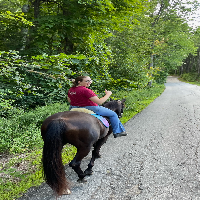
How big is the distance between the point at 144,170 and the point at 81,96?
206 cm

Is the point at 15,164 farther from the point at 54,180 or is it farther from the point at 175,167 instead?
the point at 175,167

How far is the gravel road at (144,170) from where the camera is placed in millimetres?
2736

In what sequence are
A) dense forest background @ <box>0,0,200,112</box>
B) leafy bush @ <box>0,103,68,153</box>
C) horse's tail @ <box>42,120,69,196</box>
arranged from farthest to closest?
dense forest background @ <box>0,0,200,112</box>, leafy bush @ <box>0,103,68,153</box>, horse's tail @ <box>42,120,69,196</box>

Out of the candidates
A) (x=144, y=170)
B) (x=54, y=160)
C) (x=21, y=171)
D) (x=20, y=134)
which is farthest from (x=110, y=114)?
(x=20, y=134)

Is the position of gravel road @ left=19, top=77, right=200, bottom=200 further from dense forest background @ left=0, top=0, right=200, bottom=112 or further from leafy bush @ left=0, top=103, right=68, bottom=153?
dense forest background @ left=0, top=0, right=200, bottom=112

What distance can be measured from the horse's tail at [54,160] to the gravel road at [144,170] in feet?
1.11

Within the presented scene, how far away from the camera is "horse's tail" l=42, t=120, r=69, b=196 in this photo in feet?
8.13

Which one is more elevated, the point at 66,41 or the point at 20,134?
the point at 66,41

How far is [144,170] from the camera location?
11.4ft

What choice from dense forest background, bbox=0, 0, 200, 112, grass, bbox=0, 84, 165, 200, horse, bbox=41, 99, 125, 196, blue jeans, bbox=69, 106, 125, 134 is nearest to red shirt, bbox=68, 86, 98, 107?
blue jeans, bbox=69, 106, 125, 134

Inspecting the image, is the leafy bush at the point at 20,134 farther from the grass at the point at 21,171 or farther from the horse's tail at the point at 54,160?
the horse's tail at the point at 54,160

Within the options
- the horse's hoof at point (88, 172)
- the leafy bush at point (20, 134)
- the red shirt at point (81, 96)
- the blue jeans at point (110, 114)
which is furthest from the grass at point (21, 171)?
the red shirt at point (81, 96)

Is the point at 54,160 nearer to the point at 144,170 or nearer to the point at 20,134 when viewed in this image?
the point at 144,170

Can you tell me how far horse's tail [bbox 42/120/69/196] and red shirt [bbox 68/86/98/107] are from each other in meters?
0.83
